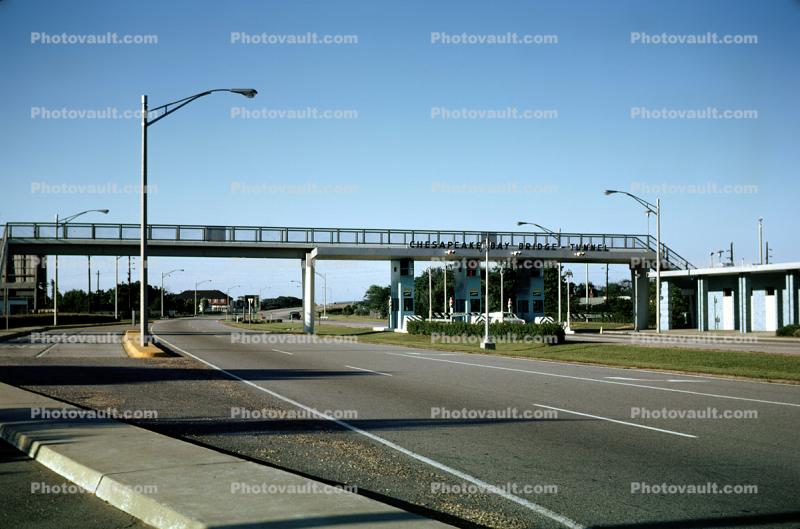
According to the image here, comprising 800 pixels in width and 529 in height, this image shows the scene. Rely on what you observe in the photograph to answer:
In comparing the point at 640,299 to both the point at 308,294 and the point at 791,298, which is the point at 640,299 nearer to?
the point at 791,298

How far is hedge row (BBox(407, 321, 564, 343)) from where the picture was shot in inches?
1464

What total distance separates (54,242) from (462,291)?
30.9 metres

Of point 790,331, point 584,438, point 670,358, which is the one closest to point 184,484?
point 584,438

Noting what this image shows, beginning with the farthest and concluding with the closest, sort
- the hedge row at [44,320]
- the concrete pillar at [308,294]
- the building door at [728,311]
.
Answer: the hedge row at [44,320]
the concrete pillar at [308,294]
the building door at [728,311]

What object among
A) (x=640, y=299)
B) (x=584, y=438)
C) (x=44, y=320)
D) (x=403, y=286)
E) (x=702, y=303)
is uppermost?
(x=403, y=286)

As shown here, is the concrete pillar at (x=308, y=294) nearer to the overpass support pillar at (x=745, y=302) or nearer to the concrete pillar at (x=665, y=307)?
the concrete pillar at (x=665, y=307)

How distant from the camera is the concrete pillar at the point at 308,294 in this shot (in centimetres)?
5444

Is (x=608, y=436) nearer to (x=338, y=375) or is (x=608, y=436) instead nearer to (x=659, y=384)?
(x=659, y=384)

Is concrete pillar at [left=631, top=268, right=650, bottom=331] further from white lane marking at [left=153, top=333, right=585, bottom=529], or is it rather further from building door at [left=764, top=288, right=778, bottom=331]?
white lane marking at [left=153, top=333, right=585, bottom=529]

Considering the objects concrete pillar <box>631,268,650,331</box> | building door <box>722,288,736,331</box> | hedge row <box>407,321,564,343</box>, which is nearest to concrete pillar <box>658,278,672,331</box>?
concrete pillar <box>631,268,650,331</box>

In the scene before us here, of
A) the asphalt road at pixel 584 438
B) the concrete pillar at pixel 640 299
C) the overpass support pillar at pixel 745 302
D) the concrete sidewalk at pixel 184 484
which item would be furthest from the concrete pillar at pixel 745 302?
the concrete sidewalk at pixel 184 484

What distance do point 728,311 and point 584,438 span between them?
47.7 meters

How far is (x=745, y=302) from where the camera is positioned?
48469mm

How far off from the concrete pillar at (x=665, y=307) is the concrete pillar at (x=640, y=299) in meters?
1.94
